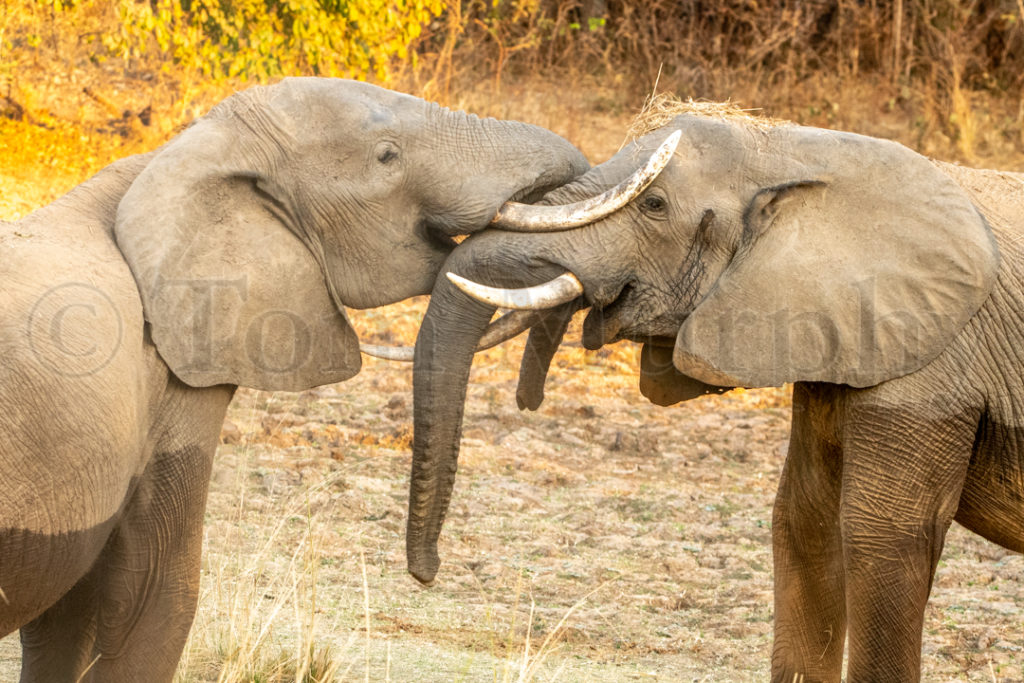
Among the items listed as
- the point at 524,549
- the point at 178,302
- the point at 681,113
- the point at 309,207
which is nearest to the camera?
the point at 178,302

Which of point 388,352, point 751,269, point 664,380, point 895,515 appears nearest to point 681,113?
point 751,269

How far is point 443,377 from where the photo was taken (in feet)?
14.4

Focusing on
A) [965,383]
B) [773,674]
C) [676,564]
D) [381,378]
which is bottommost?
[381,378]

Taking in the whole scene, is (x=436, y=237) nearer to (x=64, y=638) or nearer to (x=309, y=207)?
(x=309, y=207)

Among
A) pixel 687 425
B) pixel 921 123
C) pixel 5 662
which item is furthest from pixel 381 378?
pixel 921 123

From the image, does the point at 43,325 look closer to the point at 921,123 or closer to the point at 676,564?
the point at 676,564

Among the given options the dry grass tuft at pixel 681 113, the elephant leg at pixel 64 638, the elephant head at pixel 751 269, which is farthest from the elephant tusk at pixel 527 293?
the elephant leg at pixel 64 638

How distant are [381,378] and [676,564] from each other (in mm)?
3262

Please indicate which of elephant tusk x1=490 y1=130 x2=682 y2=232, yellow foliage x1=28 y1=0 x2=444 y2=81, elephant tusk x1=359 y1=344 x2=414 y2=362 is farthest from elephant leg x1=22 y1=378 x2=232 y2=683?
yellow foliage x1=28 y1=0 x2=444 y2=81

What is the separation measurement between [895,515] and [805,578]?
2.53 ft

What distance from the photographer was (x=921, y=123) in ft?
47.3

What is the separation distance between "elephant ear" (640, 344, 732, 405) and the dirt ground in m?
0.80

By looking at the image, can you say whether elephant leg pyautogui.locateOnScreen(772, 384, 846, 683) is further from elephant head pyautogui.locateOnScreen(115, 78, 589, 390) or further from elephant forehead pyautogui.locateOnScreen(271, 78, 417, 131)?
elephant forehead pyautogui.locateOnScreen(271, 78, 417, 131)

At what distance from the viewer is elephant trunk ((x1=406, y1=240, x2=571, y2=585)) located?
4.33m
